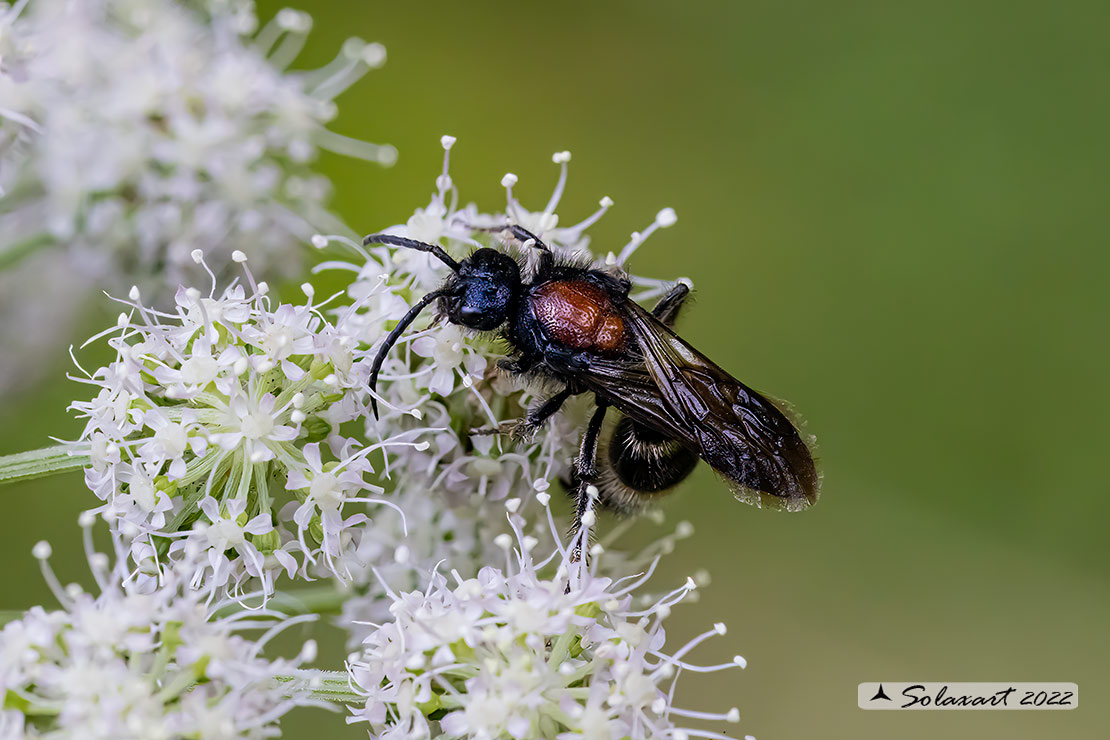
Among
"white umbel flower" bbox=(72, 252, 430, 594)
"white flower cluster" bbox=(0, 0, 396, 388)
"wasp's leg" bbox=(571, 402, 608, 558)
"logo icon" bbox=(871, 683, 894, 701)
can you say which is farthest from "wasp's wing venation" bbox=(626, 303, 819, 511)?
"white flower cluster" bbox=(0, 0, 396, 388)

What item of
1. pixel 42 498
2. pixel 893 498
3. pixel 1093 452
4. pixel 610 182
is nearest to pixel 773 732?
pixel 893 498

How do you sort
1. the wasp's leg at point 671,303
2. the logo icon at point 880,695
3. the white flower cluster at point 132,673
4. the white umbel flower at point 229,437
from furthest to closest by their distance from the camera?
1. the wasp's leg at point 671,303
2. the logo icon at point 880,695
3. the white umbel flower at point 229,437
4. the white flower cluster at point 132,673

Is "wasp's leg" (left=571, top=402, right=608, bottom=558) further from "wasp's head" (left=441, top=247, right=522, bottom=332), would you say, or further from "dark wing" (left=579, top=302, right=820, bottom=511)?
"wasp's head" (left=441, top=247, right=522, bottom=332)

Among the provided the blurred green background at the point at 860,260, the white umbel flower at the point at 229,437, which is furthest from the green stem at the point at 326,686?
the blurred green background at the point at 860,260

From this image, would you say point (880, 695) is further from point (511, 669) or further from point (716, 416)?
point (511, 669)

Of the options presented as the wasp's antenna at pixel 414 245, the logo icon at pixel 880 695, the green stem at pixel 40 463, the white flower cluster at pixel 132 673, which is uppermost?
the wasp's antenna at pixel 414 245

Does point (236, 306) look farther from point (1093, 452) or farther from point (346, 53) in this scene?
point (1093, 452)

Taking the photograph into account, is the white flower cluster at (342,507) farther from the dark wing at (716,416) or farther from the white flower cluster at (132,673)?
the dark wing at (716,416)
